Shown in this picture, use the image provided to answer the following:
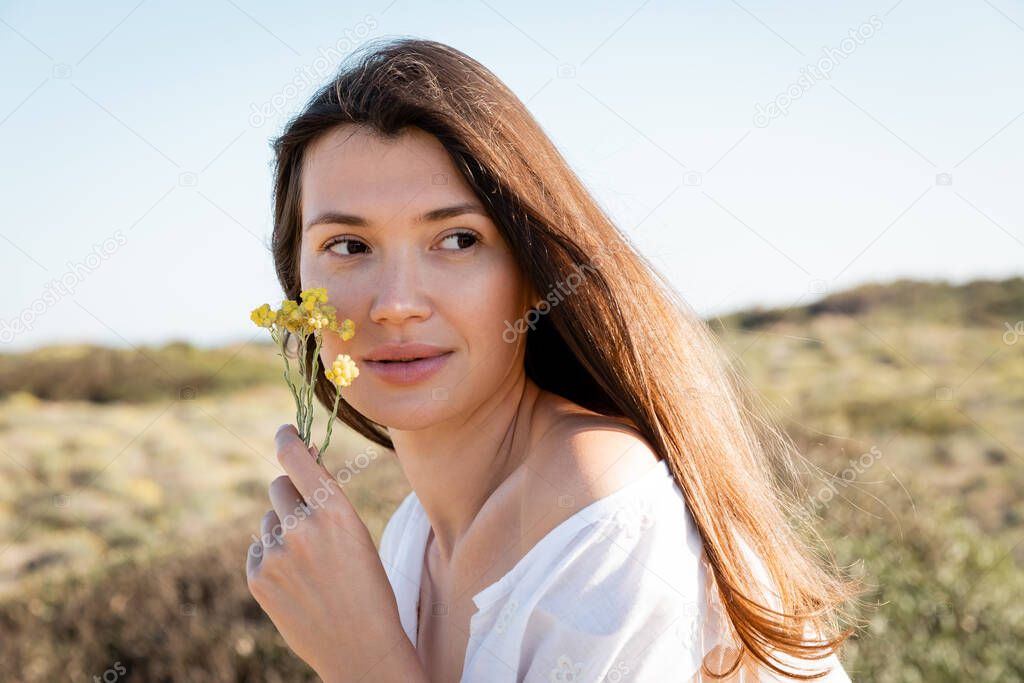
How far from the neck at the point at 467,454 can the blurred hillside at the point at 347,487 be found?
3.03 ft

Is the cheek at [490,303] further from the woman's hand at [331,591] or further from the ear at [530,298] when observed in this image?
the woman's hand at [331,591]

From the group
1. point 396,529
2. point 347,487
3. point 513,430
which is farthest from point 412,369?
point 347,487

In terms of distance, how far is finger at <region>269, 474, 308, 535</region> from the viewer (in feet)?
6.48

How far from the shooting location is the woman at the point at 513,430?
1.77 metres

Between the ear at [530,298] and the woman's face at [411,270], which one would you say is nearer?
the woman's face at [411,270]

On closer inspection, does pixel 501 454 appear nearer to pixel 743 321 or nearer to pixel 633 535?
pixel 633 535

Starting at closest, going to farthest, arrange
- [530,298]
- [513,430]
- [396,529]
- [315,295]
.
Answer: [315,295] → [530,298] → [513,430] → [396,529]

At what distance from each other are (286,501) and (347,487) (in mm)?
5071

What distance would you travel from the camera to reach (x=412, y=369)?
6.82 ft

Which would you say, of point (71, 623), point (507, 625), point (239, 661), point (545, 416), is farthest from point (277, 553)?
point (71, 623)

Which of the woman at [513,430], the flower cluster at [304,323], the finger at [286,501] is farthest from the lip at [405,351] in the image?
the finger at [286,501]

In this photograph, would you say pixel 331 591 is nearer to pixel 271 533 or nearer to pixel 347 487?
pixel 271 533

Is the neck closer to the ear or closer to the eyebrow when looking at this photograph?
the ear

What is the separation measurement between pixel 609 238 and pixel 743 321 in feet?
55.3
